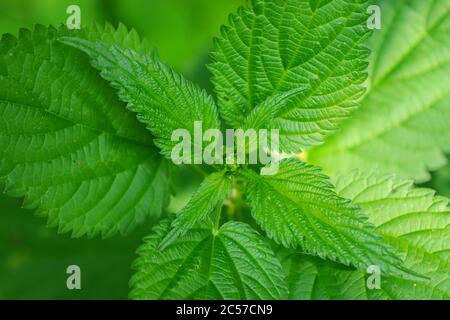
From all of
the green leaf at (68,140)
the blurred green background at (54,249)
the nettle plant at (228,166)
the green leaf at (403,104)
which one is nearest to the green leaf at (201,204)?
the nettle plant at (228,166)

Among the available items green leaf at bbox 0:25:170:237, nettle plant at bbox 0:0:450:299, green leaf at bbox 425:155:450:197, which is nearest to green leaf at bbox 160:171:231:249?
nettle plant at bbox 0:0:450:299

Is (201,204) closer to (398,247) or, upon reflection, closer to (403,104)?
(398,247)

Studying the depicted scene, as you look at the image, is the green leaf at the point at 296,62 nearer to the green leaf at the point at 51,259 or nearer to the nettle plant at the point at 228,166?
the nettle plant at the point at 228,166

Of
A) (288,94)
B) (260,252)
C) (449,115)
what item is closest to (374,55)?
(449,115)

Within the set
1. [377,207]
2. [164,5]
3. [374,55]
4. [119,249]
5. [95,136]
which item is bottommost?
[119,249]

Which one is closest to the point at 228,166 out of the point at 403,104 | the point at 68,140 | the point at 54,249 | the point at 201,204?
the point at 201,204

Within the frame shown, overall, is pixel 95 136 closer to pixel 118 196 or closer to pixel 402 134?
pixel 118 196

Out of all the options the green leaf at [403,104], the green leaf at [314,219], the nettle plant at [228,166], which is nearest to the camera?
the green leaf at [314,219]

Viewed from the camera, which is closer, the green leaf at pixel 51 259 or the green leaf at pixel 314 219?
the green leaf at pixel 314 219
